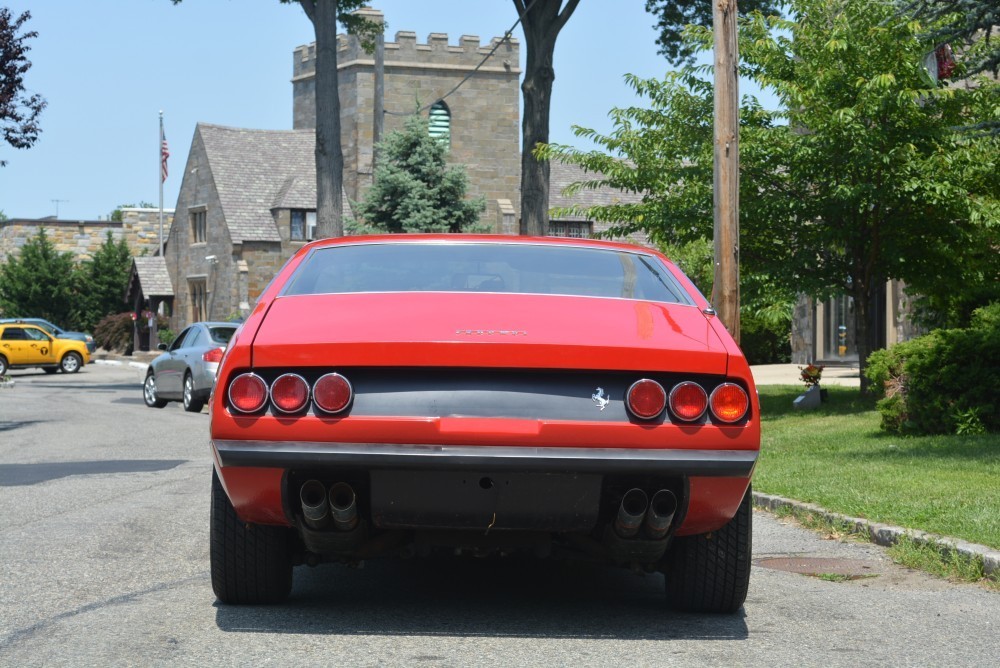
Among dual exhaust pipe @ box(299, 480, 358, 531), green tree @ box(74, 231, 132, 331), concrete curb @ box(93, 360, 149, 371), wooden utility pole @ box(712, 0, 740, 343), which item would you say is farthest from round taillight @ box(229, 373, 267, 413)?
green tree @ box(74, 231, 132, 331)

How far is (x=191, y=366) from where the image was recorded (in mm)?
22078

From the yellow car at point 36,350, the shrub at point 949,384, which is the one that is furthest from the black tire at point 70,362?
the shrub at point 949,384

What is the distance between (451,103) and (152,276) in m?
14.8

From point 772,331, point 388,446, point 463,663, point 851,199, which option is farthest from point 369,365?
point 772,331

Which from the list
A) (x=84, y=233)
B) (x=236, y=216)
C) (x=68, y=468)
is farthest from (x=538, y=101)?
(x=84, y=233)

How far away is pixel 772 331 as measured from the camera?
36.5 metres

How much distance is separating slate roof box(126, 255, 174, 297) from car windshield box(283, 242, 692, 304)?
177ft

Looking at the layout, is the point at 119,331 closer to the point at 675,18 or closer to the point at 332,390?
the point at 675,18

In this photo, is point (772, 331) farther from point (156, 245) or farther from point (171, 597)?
point (156, 245)

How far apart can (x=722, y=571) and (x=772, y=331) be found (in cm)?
3163

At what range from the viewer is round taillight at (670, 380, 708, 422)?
4848 mm

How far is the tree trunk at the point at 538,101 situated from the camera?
25.8 m

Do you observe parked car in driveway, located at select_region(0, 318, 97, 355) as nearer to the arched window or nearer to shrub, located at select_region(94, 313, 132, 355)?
shrub, located at select_region(94, 313, 132, 355)

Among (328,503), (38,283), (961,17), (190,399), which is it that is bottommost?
(190,399)
